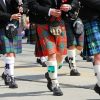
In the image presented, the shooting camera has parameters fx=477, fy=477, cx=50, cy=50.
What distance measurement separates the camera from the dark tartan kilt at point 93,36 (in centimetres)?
596

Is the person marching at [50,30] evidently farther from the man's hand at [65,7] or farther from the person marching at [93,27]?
the person marching at [93,27]

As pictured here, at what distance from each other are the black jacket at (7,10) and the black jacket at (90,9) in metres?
1.32

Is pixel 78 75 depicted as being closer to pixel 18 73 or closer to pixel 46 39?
pixel 18 73

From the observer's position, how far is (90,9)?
5980 millimetres

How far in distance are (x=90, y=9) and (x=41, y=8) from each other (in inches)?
29.9

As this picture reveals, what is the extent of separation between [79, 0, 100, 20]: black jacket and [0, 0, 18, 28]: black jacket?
1321 mm

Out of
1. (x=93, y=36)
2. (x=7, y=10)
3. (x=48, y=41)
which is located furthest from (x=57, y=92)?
(x=7, y=10)

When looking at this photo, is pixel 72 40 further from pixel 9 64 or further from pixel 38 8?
pixel 38 8

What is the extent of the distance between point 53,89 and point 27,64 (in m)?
3.98

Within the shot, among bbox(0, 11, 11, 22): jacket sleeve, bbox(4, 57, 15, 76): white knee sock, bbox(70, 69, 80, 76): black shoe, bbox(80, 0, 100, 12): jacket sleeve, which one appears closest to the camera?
bbox(80, 0, 100, 12): jacket sleeve

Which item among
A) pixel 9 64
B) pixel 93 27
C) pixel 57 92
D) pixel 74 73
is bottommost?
pixel 57 92

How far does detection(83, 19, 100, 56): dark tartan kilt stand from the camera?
5965 mm

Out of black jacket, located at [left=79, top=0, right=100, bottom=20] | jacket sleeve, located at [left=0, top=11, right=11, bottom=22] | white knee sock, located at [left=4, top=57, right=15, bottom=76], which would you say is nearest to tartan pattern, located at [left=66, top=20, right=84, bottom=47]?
white knee sock, located at [left=4, top=57, right=15, bottom=76]

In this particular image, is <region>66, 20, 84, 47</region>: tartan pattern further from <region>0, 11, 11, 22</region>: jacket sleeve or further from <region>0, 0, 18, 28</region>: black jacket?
<region>0, 11, 11, 22</region>: jacket sleeve
